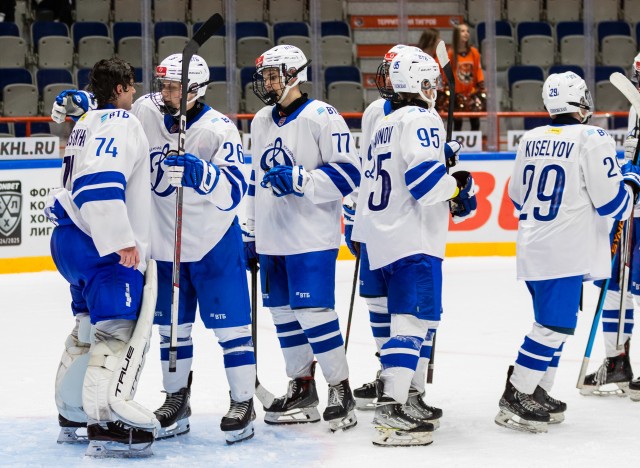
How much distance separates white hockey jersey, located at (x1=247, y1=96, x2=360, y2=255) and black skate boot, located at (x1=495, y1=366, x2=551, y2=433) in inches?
31.1

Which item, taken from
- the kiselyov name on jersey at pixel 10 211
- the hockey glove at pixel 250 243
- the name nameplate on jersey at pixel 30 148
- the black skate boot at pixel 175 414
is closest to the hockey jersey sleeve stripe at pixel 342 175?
the hockey glove at pixel 250 243

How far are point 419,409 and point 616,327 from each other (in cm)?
108

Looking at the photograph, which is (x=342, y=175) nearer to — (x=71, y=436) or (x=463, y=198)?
(x=463, y=198)

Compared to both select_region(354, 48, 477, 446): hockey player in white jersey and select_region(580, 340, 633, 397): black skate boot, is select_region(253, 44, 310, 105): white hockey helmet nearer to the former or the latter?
select_region(354, 48, 477, 446): hockey player in white jersey

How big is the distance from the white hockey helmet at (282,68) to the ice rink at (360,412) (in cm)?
114

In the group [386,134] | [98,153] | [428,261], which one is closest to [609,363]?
[428,261]

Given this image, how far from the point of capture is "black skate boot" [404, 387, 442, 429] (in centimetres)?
390

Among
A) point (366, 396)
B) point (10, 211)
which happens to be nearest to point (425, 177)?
point (366, 396)

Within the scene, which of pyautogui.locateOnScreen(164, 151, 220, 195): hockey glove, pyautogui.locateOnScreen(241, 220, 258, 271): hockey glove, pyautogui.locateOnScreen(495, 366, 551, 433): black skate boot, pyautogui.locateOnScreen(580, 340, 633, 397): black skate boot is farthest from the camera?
pyautogui.locateOnScreen(580, 340, 633, 397): black skate boot

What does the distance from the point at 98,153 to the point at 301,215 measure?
Result: 830 mm

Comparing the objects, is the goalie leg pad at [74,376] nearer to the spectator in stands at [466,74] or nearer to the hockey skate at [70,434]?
the hockey skate at [70,434]

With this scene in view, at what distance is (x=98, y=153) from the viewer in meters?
3.45

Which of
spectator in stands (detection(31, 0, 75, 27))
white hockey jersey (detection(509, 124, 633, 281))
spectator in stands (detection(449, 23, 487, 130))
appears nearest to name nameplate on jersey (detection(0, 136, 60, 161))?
spectator in stands (detection(31, 0, 75, 27))

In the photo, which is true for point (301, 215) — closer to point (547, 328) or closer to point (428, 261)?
point (428, 261)
